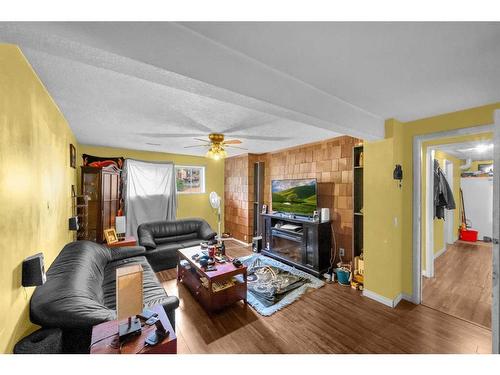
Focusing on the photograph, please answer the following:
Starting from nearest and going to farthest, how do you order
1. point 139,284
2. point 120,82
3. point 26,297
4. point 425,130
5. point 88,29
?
point 88,29 < point 139,284 < point 26,297 < point 120,82 < point 425,130

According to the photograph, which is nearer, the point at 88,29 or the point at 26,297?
the point at 88,29

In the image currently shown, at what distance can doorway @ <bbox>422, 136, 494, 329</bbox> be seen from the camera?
2.58 m

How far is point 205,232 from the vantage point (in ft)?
14.5

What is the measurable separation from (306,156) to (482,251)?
14.4ft

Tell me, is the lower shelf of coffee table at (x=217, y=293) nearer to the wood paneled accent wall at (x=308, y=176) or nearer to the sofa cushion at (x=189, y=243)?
the sofa cushion at (x=189, y=243)

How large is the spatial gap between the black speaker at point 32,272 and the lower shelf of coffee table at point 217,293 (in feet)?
5.03

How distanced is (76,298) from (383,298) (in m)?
3.20

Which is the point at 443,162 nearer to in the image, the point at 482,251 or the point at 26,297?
the point at 482,251

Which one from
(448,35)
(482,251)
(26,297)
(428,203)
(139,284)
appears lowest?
(482,251)

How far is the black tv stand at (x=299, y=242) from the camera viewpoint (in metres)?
3.36

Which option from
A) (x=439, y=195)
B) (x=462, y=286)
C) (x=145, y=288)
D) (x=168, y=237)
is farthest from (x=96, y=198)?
(x=439, y=195)

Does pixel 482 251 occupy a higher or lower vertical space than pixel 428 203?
lower
